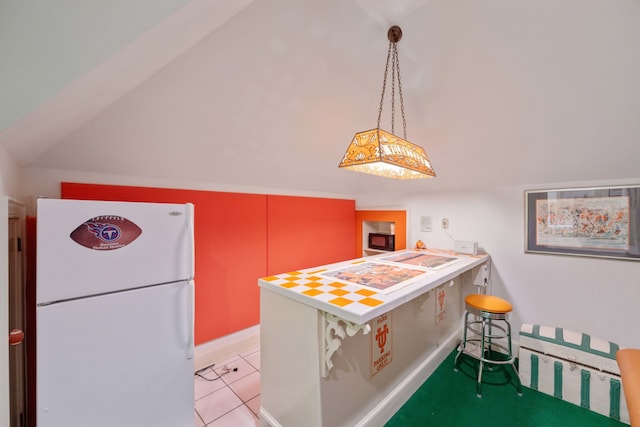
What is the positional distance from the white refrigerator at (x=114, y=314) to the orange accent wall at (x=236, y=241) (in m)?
0.84

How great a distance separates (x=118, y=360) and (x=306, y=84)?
2.30m

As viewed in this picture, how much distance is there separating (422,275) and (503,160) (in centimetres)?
161

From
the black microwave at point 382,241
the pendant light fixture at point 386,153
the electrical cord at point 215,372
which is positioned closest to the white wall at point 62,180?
the pendant light fixture at point 386,153

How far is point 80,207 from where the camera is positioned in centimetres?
133

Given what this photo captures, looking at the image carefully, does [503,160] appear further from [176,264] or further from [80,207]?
[80,207]

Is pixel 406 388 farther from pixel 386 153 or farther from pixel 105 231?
pixel 105 231

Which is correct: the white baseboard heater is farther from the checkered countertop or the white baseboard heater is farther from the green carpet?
the checkered countertop

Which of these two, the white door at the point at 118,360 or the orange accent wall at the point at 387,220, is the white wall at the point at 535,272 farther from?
the white door at the point at 118,360

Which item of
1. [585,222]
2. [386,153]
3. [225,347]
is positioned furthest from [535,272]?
[225,347]

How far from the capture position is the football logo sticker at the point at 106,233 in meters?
1.32

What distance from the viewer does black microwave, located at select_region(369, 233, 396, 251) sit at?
3.79 m

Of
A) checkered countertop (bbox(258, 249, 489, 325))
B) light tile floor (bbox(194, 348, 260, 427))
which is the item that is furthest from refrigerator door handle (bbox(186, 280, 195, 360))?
light tile floor (bbox(194, 348, 260, 427))

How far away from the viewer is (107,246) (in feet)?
4.54

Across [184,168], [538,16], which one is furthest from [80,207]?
[538,16]
